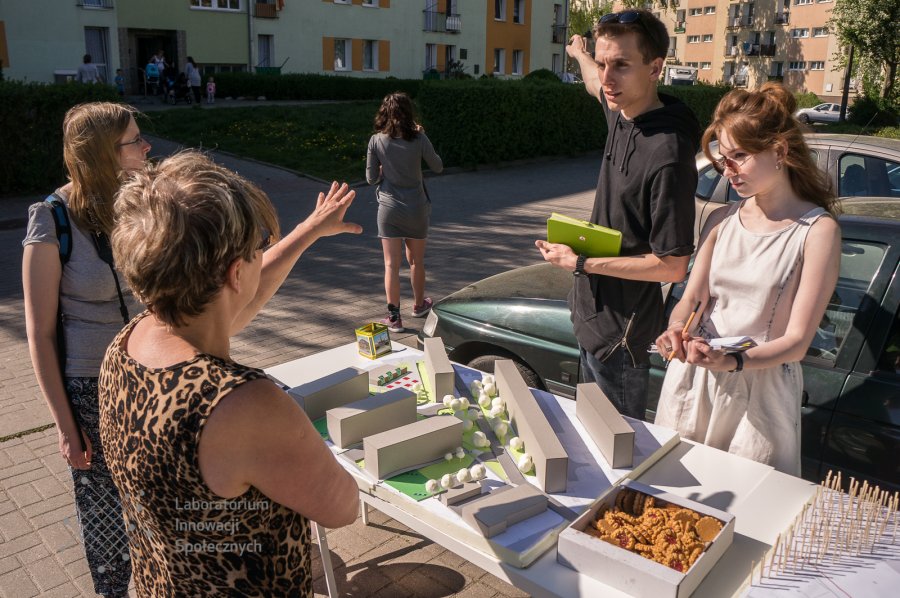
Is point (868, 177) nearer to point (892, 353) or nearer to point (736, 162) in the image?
point (892, 353)

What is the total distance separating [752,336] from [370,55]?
129 ft

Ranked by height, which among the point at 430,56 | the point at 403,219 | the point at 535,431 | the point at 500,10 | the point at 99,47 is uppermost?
the point at 500,10

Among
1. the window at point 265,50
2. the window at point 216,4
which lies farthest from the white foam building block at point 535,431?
the window at point 265,50

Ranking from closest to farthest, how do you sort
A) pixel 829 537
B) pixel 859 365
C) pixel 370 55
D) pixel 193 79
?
1. pixel 829 537
2. pixel 859 365
3. pixel 193 79
4. pixel 370 55

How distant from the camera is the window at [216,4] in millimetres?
33531

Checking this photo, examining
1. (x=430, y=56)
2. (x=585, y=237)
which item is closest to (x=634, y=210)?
(x=585, y=237)

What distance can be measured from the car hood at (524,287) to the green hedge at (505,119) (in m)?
12.8

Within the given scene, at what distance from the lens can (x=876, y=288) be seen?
3.24 m

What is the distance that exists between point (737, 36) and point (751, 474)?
7609 cm

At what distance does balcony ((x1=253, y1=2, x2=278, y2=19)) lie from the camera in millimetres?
34500

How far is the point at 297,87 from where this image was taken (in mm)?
32344

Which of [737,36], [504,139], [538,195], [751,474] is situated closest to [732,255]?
[751,474]

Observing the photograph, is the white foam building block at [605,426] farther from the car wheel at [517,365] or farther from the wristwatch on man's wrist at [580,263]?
the car wheel at [517,365]

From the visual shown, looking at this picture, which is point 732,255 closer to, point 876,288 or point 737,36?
point 876,288
